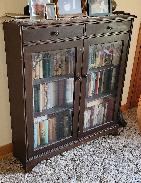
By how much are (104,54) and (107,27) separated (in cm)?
27

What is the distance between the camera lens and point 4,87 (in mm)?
2090

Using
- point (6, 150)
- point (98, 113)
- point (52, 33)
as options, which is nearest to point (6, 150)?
point (6, 150)

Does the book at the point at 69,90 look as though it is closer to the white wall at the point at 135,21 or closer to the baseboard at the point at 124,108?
the white wall at the point at 135,21

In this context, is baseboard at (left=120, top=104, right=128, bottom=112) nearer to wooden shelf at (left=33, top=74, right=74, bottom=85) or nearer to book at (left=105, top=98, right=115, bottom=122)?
book at (left=105, top=98, right=115, bottom=122)

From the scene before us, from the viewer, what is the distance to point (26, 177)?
2.06 meters

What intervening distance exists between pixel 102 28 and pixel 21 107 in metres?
0.90

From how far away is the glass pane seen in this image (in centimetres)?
192

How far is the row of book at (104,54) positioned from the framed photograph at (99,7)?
0.86ft

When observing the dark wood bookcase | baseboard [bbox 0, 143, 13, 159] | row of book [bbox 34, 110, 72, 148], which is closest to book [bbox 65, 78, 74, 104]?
the dark wood bookcase

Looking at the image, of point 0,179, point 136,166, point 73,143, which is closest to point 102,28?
point 73,143

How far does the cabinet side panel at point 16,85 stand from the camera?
1.74m

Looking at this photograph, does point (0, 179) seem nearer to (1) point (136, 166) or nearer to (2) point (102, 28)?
(1) point (136, 166)

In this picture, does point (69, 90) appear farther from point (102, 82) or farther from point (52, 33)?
point (52, 33)

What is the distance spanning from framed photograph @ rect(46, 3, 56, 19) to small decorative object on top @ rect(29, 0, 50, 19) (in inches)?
1.2
